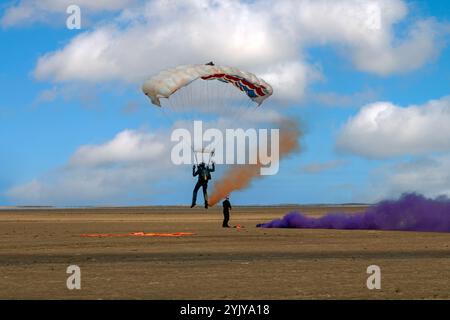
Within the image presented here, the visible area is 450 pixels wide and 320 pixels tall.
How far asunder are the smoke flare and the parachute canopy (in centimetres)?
1023

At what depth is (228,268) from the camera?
24891mm

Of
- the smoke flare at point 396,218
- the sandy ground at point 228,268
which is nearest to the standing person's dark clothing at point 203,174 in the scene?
the smoke flare at point 396,218

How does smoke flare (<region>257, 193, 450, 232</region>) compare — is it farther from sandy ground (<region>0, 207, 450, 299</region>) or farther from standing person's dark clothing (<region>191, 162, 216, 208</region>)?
standing person's dark clothing (<region>191, 162, 216, 208</region>)

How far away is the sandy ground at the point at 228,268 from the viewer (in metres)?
A: 18.9

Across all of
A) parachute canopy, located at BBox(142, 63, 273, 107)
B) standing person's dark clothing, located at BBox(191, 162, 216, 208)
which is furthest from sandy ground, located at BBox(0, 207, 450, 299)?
standing person's dark clothing, located at BBox(191, 162, 216, 208)

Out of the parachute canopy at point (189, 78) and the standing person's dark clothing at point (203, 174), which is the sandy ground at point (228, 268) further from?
the standing person's dark clothing at point (203, 174)

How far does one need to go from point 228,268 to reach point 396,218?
1121 inches

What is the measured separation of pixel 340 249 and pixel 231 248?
448 centimetres

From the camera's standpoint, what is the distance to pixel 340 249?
33.3 m

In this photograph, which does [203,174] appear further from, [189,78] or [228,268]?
[228,268]

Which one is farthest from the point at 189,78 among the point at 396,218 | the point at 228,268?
the point at 228,268

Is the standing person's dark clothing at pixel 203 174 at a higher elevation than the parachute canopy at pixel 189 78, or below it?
below

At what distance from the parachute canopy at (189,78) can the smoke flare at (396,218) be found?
1023cm
